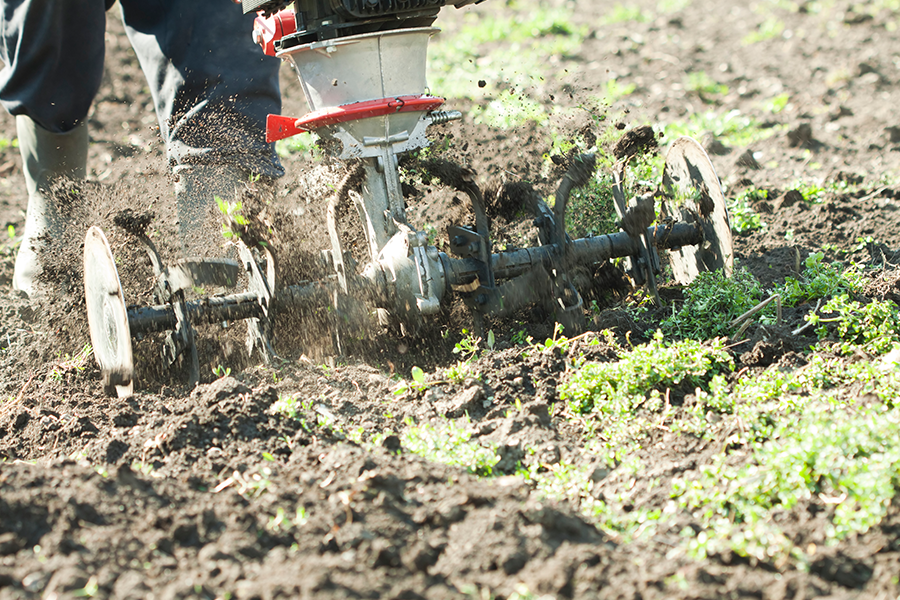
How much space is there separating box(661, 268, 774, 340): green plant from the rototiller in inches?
14.4

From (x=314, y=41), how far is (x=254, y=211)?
0.66m


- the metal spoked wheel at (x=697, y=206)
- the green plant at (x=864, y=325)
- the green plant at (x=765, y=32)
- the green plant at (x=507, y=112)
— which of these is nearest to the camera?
the green plant at (x=864, y=325)

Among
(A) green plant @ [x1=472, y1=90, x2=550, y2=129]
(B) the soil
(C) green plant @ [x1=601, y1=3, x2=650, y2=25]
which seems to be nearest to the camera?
(B) the soil

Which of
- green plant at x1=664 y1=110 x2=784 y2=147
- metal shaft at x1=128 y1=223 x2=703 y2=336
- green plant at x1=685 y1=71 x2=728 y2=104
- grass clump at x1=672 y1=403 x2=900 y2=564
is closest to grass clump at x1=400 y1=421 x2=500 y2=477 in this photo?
grass clump at x1=672 y1=403 x2=900 y2=564

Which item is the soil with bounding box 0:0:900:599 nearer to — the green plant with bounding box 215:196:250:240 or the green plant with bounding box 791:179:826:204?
the green plant with bounding box 791:179:826:204

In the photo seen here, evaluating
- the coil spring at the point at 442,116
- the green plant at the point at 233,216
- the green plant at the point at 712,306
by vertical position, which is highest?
the coil spring at the point at 442,116

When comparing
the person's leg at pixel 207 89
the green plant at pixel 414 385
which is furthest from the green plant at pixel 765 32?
the green plant at pixel 414 385

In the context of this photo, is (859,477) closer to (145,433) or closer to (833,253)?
(145,433)

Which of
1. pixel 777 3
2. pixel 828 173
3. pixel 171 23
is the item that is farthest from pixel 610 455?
pixel 777 3

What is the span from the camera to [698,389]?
2.62 metres

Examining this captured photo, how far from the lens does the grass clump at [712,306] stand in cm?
318

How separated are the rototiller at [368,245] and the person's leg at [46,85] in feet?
3.20

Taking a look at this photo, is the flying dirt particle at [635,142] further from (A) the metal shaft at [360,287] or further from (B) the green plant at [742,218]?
(B) the green plant at [742,218]

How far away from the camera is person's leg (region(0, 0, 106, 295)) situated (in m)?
3.68
